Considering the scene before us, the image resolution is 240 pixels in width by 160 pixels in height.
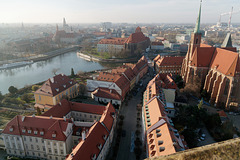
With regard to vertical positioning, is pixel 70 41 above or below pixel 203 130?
above

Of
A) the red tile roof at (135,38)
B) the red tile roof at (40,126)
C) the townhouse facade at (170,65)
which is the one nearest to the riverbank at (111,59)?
the red tile roof at (135,38)

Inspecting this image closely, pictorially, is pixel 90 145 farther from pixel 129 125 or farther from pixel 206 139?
pixel 206 139

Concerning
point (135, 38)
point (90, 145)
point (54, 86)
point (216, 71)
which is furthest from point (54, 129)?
point (135, 38)

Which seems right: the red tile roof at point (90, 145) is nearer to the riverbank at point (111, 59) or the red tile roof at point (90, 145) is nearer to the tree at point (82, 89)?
the tree at point (82, 89)

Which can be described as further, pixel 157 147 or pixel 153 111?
pixel 153 111

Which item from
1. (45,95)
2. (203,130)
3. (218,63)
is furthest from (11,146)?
(218,63)

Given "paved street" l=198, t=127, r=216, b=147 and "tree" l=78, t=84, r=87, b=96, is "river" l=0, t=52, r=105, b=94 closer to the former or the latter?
"tree" l=78, t=84, r=87, b=96

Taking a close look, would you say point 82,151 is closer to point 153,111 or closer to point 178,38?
point 153,111

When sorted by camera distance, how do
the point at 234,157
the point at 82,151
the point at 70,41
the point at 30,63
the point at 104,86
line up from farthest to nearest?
the point at 70,41, the point at 30,63, the point at 104,86, the point at 82,151, the point at 234,157

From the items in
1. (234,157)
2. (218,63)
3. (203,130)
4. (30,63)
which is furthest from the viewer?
(30,63)
